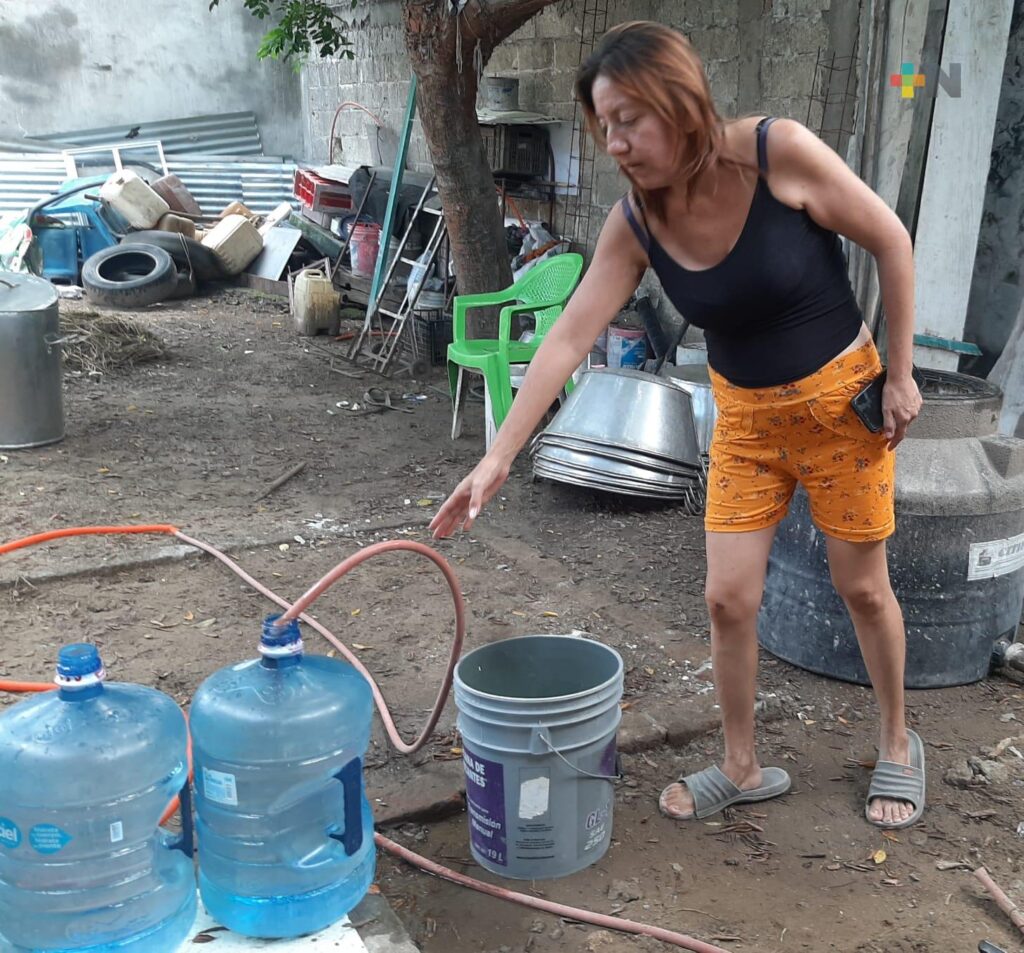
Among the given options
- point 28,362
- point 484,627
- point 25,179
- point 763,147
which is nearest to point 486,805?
point 484,627

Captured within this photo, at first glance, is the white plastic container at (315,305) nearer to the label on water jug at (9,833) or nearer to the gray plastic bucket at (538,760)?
the gray plastic bucket at (538,760)

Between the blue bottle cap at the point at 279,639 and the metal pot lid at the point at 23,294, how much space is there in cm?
439

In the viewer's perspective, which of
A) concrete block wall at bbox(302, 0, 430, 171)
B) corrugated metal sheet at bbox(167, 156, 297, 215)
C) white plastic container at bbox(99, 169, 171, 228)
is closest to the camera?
concrete block wall at bbox(302, 0, 430, 171)

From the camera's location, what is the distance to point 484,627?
3852mm

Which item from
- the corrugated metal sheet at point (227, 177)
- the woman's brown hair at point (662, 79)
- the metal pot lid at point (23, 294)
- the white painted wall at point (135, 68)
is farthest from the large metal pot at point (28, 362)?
the white painted wall at point (135, 68)

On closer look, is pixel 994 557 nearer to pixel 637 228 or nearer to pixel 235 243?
pixel 637 228

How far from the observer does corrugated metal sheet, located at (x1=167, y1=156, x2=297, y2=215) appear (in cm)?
1355

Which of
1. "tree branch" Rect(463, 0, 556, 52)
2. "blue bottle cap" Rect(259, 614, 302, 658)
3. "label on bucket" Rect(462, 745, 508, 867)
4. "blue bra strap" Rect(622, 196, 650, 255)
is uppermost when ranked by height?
"tree branch" Rect(463, 0, 556, 52)

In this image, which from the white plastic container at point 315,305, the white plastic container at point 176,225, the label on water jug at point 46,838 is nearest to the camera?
the label on water jug at point 46,838

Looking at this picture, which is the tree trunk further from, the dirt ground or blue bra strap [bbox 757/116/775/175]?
blue bra strap [bbox 757/116/775/175]

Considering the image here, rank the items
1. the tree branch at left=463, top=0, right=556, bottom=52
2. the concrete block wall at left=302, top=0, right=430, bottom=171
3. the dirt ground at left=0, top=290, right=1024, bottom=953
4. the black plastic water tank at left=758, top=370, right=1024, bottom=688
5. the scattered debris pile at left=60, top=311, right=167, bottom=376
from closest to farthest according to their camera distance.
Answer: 1. the dirt ground at left=0, top=290, right=1024, bottom=953
2. the black plastic water tank at left=758, top=370, right=1024, bottom=688
3. the tree branch at left=463, top=0, right=556, bottom=52
4. the scattered debris pile at left=60, top=311, right=167, bottom=376
5. the concrete block wall at left=302, top=0, right=430, bottom=171

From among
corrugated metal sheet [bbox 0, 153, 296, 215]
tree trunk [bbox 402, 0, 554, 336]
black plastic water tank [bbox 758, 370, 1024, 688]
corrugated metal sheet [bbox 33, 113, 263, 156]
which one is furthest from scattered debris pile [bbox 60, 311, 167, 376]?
corrugated metal sheet [bbox 33, 113, 263, 156]

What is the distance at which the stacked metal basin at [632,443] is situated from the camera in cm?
495

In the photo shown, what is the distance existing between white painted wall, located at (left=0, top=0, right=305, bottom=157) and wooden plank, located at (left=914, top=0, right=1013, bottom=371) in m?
12.2
